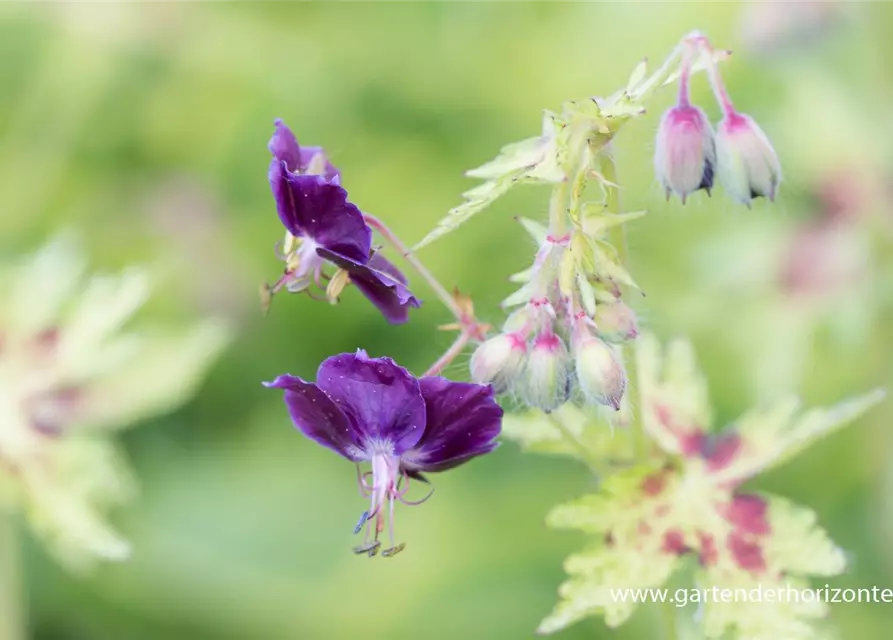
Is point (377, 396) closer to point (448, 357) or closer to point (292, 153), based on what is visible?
point (448, 357)

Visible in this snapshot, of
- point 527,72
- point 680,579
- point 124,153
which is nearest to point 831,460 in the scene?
point 680,579

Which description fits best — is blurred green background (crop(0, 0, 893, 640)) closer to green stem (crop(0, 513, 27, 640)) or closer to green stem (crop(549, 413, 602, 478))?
green stem (crop(0, 513, 27, 640))

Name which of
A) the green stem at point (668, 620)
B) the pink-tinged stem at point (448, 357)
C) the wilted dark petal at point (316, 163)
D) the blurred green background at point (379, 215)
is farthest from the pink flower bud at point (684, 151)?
the blurred green background at point (379, 215)

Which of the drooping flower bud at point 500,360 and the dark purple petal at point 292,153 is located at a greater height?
the dark purple petal at point 292,153

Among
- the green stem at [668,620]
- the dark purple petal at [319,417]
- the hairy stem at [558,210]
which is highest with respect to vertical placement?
the hairy stem at [558,210]

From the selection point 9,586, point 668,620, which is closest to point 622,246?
point 668,620

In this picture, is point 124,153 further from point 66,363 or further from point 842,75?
point 842,75

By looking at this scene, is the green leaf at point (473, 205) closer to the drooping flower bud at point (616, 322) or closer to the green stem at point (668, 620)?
the drooping flower bud at point (616, 322)
